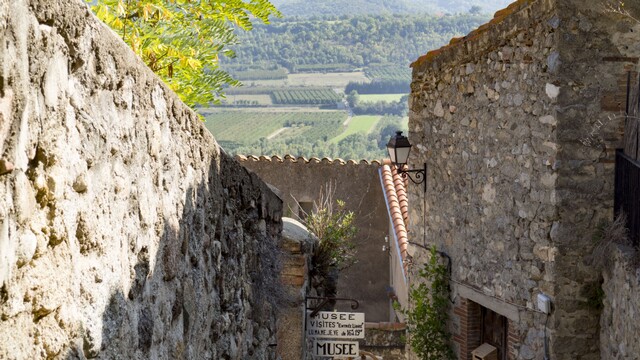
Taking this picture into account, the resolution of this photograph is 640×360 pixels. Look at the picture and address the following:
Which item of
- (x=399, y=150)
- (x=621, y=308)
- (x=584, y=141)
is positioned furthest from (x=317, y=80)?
(x=621, y=308)

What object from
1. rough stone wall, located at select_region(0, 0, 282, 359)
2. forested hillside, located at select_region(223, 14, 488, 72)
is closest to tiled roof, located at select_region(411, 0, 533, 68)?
rough stone wall, located at select_region(0, 0, 282, 359)

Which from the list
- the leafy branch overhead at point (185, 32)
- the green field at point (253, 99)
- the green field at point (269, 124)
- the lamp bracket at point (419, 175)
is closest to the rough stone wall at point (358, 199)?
the lamp bracket at point (419, 175)

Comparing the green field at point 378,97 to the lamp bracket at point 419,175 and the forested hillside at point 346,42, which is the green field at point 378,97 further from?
the lamp bracket at point 419,175

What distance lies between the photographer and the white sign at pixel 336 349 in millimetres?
7402

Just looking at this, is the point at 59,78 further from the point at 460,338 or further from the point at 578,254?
the point at 460,338

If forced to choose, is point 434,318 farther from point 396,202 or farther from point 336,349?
point 396,202

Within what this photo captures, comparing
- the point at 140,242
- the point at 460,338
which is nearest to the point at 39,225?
the point at 140,242

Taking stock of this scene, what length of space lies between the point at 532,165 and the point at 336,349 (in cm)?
214

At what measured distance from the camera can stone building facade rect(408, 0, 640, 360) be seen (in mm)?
6754

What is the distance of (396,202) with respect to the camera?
16.5 m

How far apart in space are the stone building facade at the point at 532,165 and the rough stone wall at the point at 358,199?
8375 mm

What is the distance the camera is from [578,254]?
22.7 ft

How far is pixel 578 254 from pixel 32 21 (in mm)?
5435

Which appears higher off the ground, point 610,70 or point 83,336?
point 610,70
